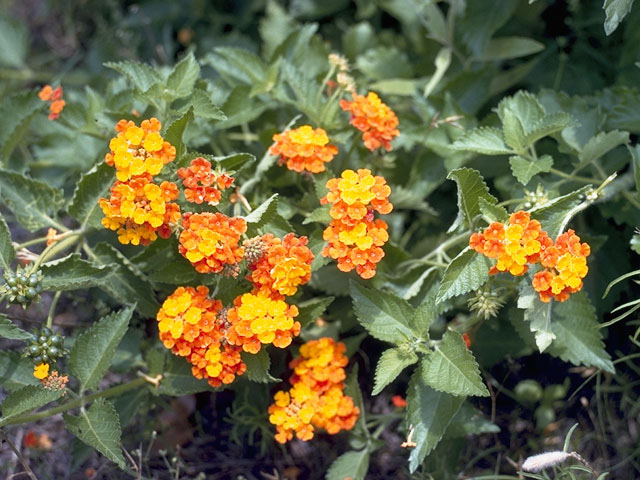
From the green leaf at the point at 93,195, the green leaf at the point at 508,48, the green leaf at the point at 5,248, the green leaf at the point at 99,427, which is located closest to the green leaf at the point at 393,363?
the green leaf at the point at 99,427

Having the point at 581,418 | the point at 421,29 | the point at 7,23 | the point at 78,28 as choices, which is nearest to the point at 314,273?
the point at 581,418

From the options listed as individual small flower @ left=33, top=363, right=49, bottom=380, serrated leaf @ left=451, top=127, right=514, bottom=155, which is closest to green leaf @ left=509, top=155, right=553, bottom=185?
serrated leaf @ left=451, top=127, right=514, bottom=155

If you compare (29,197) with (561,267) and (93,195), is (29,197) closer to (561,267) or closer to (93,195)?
(93,195)

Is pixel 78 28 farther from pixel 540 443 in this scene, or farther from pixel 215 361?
pixel 540 443

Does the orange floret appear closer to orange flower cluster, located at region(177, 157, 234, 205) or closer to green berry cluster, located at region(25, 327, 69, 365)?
orange flower cluster, located at region(177, 157, 234, 205)

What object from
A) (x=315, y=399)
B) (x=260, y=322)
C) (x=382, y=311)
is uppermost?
(x=260, y=322)

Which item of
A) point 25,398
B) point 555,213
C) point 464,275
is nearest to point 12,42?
point 25,398
